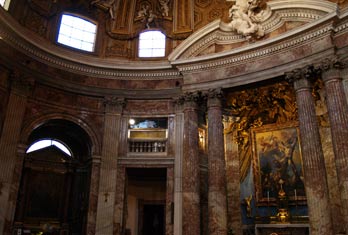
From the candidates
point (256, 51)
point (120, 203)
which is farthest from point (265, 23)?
point (120, 203)

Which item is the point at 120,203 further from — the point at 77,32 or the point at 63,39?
the point at 77,32

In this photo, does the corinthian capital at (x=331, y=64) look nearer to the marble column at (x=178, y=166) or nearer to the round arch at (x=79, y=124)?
the marble column at (x=178, y=166)

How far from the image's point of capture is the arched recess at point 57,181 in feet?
A: 45.8

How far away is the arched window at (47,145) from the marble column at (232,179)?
23.6 feet

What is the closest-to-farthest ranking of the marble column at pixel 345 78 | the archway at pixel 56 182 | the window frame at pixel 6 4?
the marble column at pixel 345 78, the window frame at pixel 6 4, the archway at pixel 56 182

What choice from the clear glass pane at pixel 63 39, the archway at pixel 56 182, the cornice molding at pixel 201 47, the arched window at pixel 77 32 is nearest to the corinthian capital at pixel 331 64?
the cornice molding at pixel 201 47

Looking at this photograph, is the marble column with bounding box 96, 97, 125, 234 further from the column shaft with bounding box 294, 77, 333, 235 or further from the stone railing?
the column shaft with bounding box 294, 77, 333, 235

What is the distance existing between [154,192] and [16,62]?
25.5 feet

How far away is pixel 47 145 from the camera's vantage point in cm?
1550

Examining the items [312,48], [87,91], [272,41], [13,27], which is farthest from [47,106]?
[312,48]

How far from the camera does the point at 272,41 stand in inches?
483

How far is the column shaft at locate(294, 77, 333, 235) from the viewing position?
396 inches

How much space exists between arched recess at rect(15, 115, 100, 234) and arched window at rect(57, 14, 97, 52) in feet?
10.9

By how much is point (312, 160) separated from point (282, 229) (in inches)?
157
